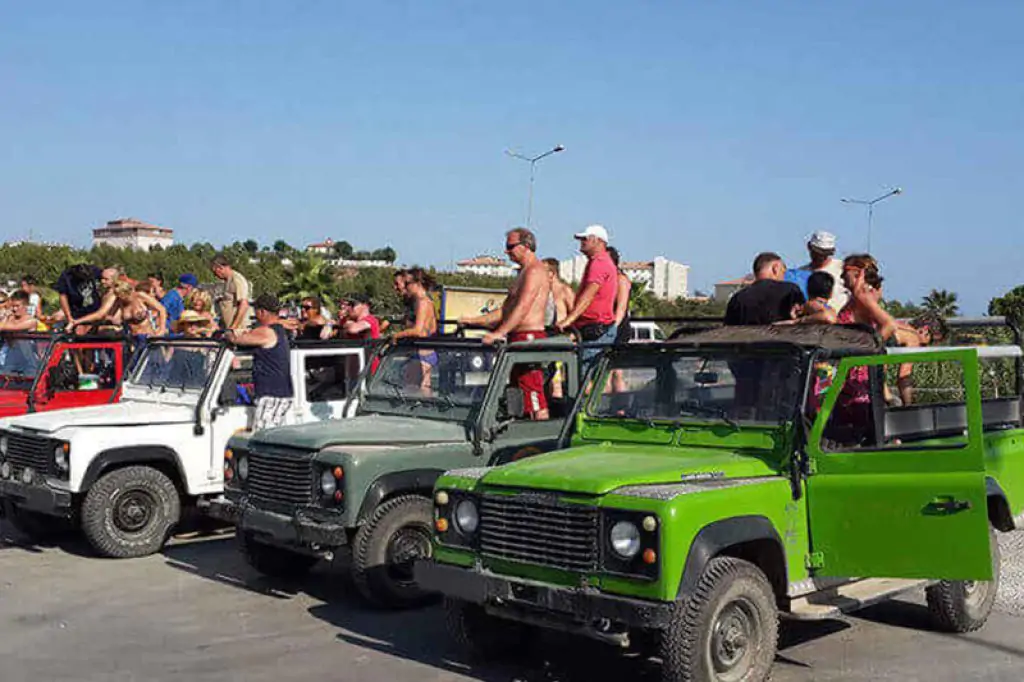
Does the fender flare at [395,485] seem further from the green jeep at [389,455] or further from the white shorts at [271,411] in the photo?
the white shorts at [271,411]

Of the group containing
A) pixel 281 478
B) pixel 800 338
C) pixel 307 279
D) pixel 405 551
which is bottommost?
pixel 405 551

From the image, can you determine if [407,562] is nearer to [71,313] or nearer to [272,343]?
[272,343]

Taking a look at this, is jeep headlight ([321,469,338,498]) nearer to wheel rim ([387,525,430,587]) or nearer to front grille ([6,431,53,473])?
wheel rim ([387,525,430,587])

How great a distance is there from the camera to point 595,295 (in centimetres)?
900

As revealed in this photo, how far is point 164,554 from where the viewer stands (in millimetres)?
9008

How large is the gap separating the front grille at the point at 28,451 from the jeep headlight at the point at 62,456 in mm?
73

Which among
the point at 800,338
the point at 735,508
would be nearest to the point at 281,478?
the point at 735,508

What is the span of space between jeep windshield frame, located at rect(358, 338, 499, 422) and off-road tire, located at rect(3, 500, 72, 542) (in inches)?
132

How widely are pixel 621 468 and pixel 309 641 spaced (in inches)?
91.6

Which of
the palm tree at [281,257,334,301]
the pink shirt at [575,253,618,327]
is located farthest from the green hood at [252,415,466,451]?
the palm tree at [281,257,334,301]

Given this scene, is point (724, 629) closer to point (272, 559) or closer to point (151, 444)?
point (272, 559)

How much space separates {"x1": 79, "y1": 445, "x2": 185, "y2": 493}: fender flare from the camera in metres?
8.56

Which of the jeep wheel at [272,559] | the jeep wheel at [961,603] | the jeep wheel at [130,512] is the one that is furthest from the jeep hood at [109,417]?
the jeep wheel at [961,603]

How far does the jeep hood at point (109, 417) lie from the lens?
882cm
